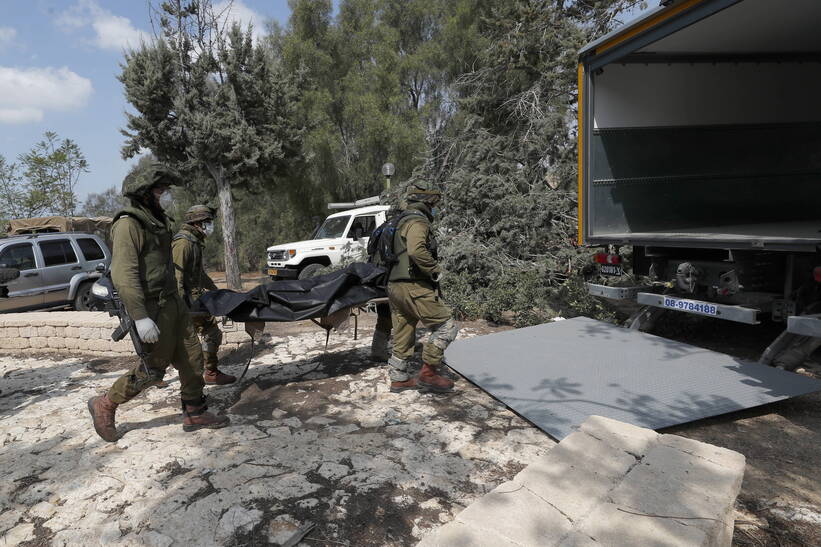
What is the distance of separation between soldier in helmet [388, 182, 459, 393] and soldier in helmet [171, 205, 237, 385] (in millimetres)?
1576

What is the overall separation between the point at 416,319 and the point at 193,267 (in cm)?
197

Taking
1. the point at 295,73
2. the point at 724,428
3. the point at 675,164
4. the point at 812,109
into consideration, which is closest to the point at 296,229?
the point at 295,73

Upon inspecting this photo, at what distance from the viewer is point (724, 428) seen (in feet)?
10.7

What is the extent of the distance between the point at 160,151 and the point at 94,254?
3.48 m

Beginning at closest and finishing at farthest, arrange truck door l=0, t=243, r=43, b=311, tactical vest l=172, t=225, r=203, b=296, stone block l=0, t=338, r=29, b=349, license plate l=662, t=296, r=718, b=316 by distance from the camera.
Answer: tactical vest l=172, t=225, r=203, b=296 < license plate l=662, t=296, r=718, b=316 < stone block l=0, t=338, r=29, b=349 < truck door l=0, t=243, r=43, b=311

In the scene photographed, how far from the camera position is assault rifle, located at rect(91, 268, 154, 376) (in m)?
3.10

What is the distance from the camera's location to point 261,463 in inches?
115

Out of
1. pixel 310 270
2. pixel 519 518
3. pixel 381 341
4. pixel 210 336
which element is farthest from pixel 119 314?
pixel 310 270

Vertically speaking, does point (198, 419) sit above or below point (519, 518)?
below

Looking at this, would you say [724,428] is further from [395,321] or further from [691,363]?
[395,321]

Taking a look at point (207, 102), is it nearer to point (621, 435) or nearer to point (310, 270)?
point (310, 270)

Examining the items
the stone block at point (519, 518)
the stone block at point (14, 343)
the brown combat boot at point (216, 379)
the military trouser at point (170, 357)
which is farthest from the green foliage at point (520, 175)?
the stone block at point (14, 343)

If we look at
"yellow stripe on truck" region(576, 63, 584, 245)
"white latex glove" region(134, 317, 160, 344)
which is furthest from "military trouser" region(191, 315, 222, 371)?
"yellow stripe on truck" region(576, 63, 584, 245)

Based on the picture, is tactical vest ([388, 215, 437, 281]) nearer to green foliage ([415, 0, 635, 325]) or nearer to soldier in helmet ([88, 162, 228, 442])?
soldier in helmet ([88, 162, 228, 442])
